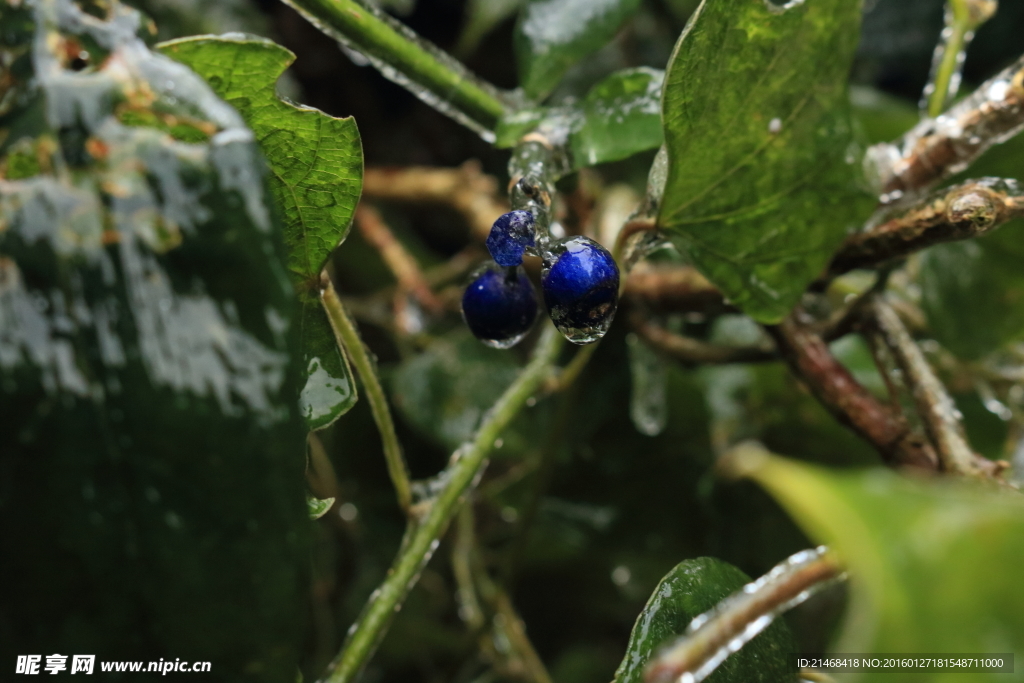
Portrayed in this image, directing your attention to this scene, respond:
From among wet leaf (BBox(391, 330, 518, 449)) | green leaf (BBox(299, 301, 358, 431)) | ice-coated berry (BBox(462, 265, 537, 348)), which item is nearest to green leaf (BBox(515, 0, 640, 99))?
ice-coated berry (BBox(462, 265, 537, 348))

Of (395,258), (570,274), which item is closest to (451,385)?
(395,258)

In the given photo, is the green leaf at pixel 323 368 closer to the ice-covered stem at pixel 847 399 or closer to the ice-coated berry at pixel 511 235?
the ice-coated berry at pixel 511 235

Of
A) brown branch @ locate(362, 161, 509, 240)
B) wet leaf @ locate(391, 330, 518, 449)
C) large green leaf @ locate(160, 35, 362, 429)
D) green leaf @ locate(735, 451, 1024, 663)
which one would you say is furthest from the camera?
brown branch @ locate(362, 161, 509, 240)

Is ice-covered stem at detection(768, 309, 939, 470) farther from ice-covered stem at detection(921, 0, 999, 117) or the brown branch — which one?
the brown branch

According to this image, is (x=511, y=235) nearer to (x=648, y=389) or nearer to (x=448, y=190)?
(x=648, y=389)

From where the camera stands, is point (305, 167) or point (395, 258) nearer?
point (305, 167)

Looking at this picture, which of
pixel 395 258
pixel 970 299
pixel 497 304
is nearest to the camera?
pixel 497 304

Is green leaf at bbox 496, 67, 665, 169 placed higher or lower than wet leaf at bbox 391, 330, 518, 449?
higher
